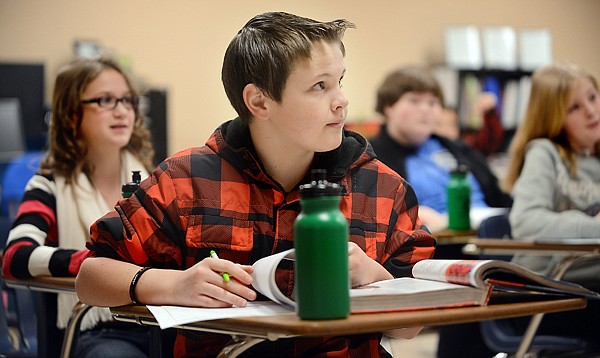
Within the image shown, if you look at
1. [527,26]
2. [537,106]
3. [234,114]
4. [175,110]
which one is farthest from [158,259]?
[527,26]

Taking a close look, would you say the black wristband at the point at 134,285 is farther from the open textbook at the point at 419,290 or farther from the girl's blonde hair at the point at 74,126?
the girl's blonde hair at the point at 74,126

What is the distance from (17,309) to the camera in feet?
8.70

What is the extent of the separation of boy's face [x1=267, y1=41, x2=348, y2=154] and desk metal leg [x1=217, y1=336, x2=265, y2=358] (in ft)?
1.28

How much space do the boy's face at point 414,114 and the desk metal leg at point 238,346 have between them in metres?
3.30

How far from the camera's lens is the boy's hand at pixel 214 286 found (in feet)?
4.25

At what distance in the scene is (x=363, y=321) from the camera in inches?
43.7

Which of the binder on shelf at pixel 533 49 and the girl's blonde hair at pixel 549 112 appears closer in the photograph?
the girl's blonde hair at pixel 549 112

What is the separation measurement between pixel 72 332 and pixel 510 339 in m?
1.52

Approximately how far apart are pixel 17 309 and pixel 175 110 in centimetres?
362

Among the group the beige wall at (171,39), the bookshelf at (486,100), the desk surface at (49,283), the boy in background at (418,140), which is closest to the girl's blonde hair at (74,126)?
the desk surface at (49,283)

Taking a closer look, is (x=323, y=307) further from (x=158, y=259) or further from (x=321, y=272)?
(x=158, y=259)

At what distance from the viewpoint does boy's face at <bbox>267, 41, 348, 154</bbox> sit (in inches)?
58.3

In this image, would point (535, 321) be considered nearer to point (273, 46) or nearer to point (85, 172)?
point (85, 172)

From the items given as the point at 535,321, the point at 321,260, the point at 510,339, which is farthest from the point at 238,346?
the point at 510,339
